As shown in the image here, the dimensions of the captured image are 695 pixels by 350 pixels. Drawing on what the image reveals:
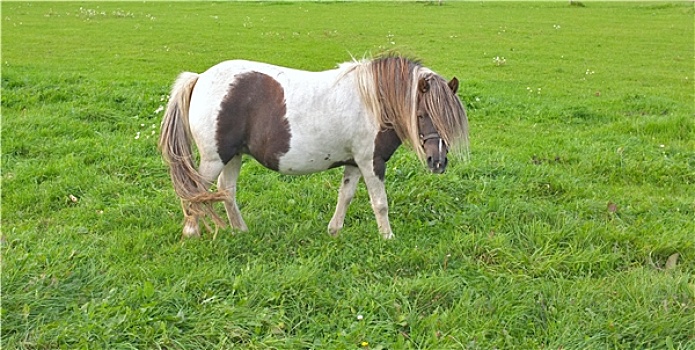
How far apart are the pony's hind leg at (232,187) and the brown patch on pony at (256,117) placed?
0.36 meters

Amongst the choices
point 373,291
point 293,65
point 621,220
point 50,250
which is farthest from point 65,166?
point 293,65

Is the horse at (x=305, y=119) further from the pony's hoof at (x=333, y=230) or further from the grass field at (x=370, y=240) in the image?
the pony's hoof at (x=333, y=230)

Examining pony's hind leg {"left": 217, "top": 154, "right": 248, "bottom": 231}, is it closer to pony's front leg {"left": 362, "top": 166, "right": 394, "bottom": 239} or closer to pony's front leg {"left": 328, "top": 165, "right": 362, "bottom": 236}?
pony's front leg {"left": 328, "top": 165, "right": 362, "bottom": 236}

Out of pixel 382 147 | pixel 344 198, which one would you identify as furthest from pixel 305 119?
pixel 344 198

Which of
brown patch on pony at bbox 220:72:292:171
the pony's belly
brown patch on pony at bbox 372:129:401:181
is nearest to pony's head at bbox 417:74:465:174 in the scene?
brown patch on pony at bbox 372:129:401:181

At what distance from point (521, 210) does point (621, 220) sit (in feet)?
3.02

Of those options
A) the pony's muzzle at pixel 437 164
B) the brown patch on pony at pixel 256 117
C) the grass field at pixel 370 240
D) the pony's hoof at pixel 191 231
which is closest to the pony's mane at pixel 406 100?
the pony's muzzle at pixel 437 164

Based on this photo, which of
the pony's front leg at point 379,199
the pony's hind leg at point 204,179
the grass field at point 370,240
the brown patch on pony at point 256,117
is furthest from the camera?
the pony's front leg at point 379,199

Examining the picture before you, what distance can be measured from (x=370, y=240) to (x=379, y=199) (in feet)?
1.26

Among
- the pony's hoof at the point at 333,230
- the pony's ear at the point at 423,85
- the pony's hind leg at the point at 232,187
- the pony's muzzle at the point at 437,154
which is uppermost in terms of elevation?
the pony's ear at the point at 423,85

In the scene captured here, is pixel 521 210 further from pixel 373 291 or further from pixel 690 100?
pixel 690 100

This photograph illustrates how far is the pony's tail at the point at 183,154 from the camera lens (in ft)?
13.9

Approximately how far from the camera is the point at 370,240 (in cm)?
457

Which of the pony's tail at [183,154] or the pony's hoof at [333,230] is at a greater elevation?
the pony's tail at [183,154]
